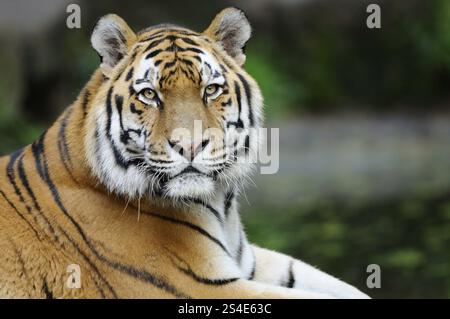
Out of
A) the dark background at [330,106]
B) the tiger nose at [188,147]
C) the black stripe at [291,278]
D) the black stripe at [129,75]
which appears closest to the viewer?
the tiger nose at [188,147]

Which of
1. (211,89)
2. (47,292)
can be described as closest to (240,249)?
(211,89)

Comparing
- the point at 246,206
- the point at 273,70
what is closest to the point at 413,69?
the point at 273,70

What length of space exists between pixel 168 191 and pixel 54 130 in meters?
0.65

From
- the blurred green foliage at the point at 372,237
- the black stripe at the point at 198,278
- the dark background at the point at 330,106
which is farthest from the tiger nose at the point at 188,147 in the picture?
the dark background at the point at 330,106

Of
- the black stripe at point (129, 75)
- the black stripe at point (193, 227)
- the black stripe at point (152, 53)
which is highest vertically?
the black stripe at point (152, 53)

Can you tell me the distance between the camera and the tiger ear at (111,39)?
11.4ft

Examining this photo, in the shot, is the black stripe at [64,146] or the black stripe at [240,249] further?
the black stripe at [240,249]

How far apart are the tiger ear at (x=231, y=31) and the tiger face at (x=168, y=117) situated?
0.04m

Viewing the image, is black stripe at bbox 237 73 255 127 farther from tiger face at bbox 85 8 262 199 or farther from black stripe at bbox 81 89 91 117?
black stripe at bbox 81 89 91 117

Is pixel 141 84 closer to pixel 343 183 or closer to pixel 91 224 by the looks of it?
pixel 91 224

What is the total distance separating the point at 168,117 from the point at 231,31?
62 centimetres

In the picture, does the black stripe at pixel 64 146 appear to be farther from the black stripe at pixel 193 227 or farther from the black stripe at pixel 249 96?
the black stripe at pixel 249 96

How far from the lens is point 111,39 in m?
3.51

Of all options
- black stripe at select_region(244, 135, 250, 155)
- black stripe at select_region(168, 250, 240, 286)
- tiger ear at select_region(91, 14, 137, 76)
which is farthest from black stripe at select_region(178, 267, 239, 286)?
tiger ear at select_region(91, 14, 137, 76)
